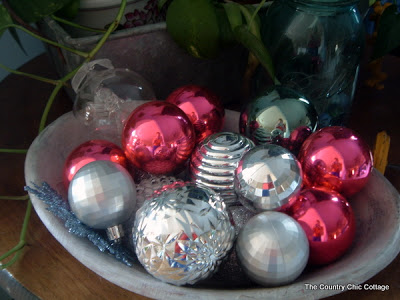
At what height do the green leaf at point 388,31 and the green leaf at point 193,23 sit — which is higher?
the green leaf at point 193,23

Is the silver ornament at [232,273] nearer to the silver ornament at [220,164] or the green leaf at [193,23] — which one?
the silver ornament at [220,164]

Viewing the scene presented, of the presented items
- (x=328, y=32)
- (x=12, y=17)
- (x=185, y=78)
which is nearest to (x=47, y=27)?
(x=12, y=17)

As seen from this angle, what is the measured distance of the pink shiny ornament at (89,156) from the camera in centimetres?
34

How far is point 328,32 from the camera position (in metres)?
0.39

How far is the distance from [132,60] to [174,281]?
0.25 meters

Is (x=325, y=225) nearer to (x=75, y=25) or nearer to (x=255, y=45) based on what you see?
(x=255, y=45)

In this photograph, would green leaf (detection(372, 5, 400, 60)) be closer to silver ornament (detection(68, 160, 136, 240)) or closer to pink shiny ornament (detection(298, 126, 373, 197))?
pink shiny ornament (detection(298, 126, 373, 197))

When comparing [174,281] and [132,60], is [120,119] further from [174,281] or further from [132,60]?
[174,281]

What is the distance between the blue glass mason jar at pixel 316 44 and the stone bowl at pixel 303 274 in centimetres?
12

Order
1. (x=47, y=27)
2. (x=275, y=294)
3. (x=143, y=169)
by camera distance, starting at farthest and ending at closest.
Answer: (x=47, y=27) → (x=143, y=169) → (x=275, y=294)

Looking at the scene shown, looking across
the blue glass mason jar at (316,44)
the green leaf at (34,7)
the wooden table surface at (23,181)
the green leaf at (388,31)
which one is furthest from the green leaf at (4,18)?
the green leaf at (388,31)

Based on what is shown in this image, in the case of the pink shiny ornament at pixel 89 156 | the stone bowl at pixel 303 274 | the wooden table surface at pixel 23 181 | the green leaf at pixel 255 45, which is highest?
the green leaf at pixel 255 45

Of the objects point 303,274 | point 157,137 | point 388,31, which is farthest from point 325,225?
point 388,31

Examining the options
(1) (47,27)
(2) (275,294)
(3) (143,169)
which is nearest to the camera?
(2) (275,294)
